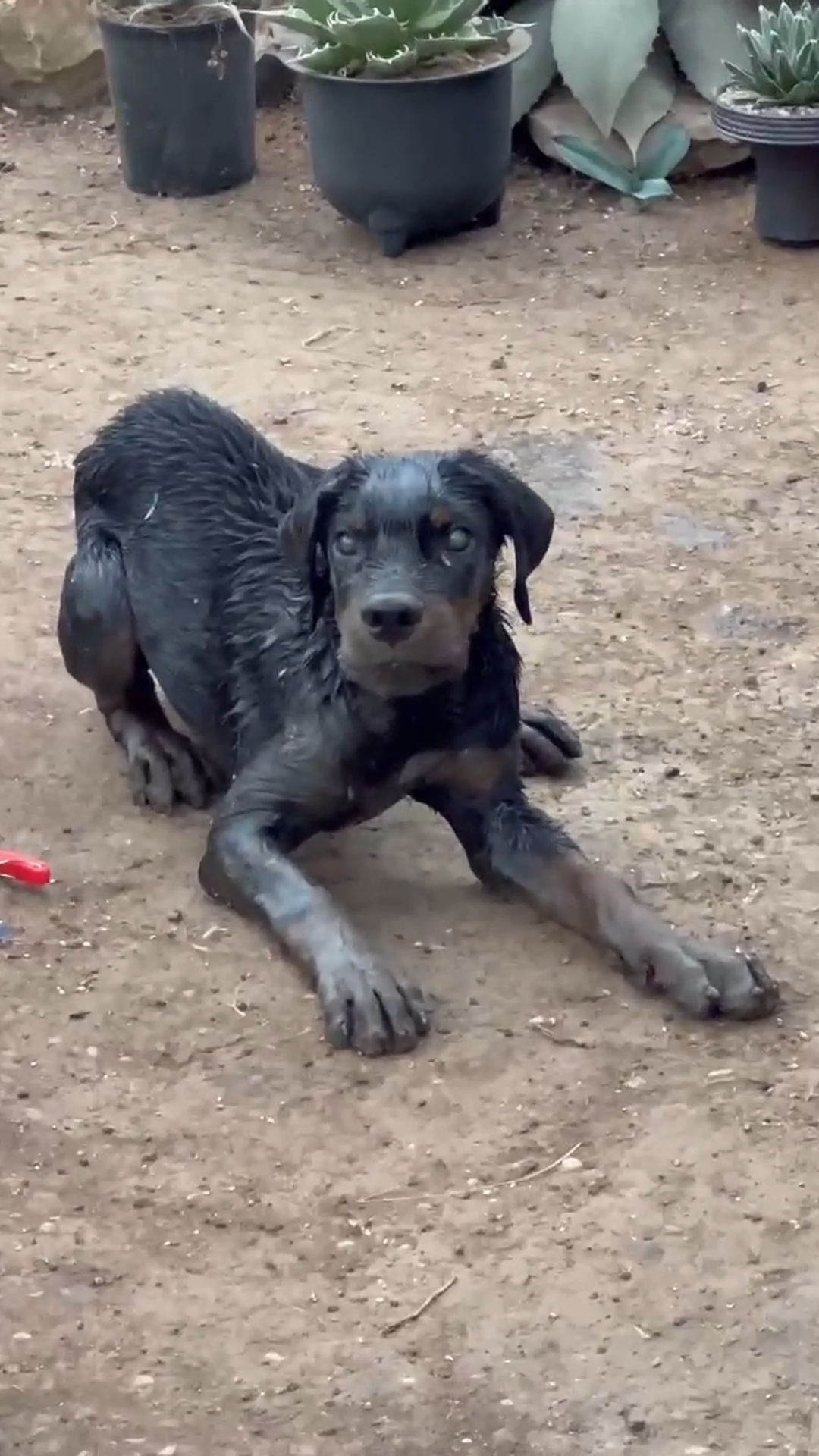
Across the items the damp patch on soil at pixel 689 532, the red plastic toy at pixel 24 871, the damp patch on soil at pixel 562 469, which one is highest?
the red plastic toy at pixel 24 871

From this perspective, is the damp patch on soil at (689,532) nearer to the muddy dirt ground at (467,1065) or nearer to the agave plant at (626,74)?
the muddy dirt ground at (467,1065)

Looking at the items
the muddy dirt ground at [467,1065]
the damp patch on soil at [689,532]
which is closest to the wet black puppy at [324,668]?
the muddy dirt ground at [467,1065]

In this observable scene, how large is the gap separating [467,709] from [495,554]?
0.99ft

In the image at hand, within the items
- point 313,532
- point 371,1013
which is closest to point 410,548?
point 313,532

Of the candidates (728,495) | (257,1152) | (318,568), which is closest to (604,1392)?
(257,1152)

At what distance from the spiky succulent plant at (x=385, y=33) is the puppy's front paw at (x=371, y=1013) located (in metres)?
4.60

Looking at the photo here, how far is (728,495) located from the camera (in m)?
5.95

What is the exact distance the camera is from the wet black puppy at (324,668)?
3.79 m

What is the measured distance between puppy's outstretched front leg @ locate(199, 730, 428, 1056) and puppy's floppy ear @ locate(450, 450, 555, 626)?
0.54 meters

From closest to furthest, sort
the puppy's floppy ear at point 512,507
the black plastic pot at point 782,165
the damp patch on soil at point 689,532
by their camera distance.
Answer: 1. the puppy's floppy ear at point 512,507
2. the damp patch on soil at point 689,532
3. the black plastic pot at point 782,165

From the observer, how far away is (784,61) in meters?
7.49

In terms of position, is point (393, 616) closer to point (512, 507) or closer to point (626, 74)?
point (512, 507)

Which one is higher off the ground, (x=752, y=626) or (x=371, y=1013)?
(x=371, y=1013)

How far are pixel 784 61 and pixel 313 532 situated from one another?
4.33 m
